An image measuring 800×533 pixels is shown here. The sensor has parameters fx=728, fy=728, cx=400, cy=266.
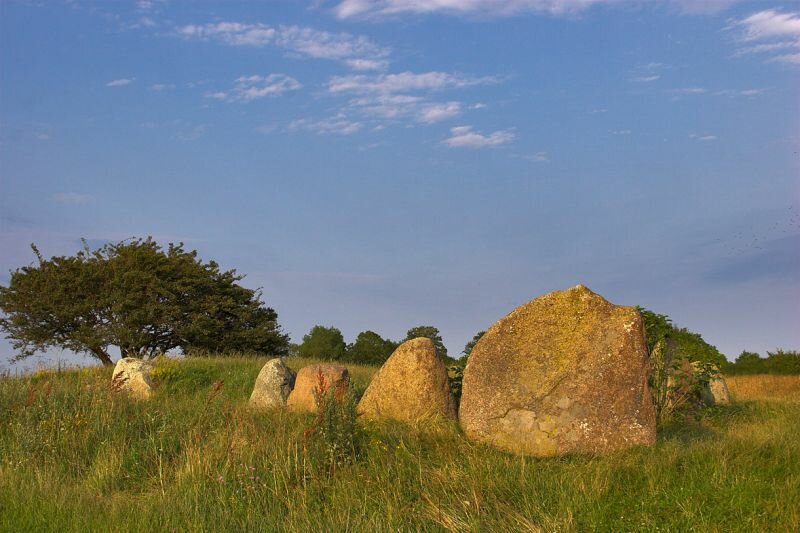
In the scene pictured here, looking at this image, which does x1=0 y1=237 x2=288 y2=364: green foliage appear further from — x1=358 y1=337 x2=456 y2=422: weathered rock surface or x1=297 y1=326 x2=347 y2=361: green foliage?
x1=358 y1=337 x2=456 y2=422: weathered rock surface

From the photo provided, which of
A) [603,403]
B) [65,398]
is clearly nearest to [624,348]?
[603,403]

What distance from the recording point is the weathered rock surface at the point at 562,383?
10.2 m

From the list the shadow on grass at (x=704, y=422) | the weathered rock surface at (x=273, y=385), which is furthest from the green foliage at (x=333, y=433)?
the weathered rock surface at (x=273, y=385)

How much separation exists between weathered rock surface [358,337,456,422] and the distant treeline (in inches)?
998

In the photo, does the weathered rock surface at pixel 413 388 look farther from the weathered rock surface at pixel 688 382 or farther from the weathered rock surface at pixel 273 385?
the weathered rock surface at pixel 688 382

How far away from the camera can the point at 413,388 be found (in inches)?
450

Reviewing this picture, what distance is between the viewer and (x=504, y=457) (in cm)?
978

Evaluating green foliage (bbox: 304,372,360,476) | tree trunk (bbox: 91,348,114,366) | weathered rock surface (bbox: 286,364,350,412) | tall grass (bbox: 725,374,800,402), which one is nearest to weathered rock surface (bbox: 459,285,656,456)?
green foliage (bbox: 304,372,360,476)

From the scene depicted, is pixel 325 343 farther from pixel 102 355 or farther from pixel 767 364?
pixel 767 364

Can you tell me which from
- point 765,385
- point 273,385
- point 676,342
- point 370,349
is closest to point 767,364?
point 765,385

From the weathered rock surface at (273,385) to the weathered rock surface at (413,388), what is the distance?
392cm

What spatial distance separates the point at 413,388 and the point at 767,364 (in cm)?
2919

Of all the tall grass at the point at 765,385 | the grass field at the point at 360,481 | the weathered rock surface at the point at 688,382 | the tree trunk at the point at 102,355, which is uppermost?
the tree trunk at the point at 102,355

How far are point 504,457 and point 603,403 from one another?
64.9 inches
